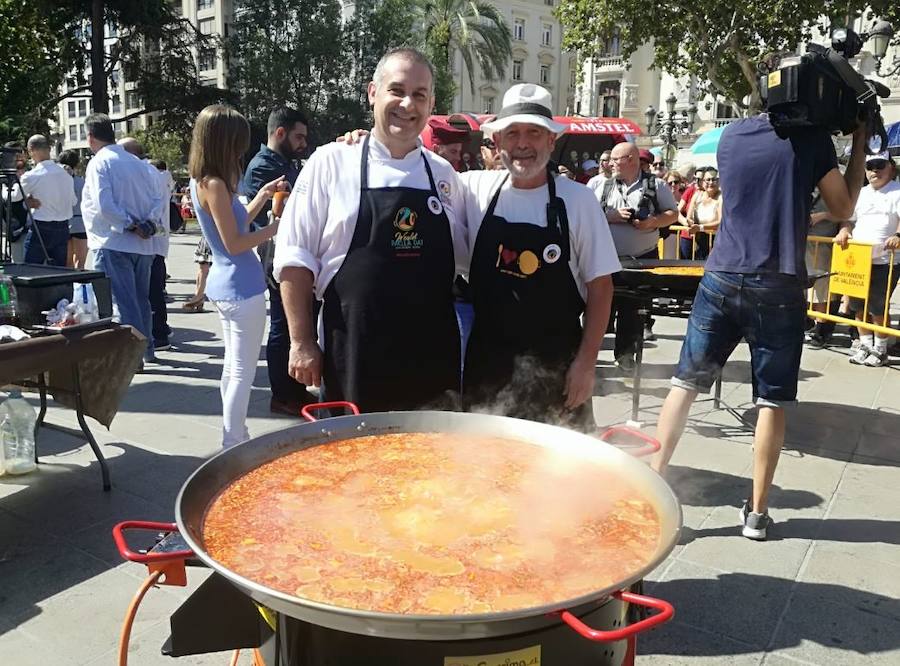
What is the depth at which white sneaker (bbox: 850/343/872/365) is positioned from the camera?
6.84 m

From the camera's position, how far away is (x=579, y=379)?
8.67 ft

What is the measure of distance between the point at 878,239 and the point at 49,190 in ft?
30.0

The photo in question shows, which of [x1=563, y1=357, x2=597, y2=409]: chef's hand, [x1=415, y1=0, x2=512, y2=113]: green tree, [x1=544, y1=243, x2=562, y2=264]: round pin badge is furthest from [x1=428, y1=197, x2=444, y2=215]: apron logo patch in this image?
[x1=415, y1=0, x2=512, y2=113]: green tree

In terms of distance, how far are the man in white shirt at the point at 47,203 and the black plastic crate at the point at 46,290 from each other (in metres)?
4.82

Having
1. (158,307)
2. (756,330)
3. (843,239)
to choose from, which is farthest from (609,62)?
(756,330)

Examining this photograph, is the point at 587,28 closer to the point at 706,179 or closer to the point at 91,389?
the point at 706,179

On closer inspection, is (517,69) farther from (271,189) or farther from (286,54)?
(271,189)

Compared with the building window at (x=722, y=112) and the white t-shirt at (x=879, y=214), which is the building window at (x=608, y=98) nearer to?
the building window at (x=722, y=112)

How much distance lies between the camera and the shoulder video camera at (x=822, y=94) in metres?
2.86

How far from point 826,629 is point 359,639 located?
6.87ft

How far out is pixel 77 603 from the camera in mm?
2752

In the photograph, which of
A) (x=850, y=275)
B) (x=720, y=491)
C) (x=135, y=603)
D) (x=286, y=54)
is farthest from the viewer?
(x=286, y=54)

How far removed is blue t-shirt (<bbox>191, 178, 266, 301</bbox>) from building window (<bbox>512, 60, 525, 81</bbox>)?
6245 centimetres

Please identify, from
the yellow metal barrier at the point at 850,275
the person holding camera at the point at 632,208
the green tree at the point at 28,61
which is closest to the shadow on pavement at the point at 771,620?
the person holding camera at the point at 632,208
